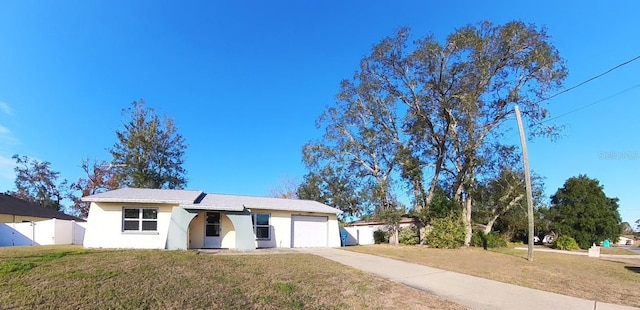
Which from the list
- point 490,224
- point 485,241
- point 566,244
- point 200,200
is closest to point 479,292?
point 200,200

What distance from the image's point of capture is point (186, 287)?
7301 millimetres

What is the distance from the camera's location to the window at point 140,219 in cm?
1711

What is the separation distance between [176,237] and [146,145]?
17.1m

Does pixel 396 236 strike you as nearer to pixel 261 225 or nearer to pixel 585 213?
pixel 261 225

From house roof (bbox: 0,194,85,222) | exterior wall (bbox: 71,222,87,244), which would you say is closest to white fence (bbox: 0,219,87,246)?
exterior wall (bbox: 71,222,87,244)

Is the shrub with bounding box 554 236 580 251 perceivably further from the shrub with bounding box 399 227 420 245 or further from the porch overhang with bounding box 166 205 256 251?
the porch overhang with bounding box 166 205 256 251

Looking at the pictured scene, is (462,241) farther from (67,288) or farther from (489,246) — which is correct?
(67,288)

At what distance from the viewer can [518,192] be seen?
2547 centimetres

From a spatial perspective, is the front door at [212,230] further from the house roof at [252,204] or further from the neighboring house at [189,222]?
the house roof at [252,204]

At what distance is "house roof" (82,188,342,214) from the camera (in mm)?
16906

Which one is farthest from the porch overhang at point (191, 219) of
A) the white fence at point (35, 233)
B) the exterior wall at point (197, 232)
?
the white fence at point (35, 233)

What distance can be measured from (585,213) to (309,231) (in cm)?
2696

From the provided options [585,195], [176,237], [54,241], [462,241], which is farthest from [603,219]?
[54,241]

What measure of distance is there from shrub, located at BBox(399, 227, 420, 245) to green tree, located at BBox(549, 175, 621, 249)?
1643 centimetres
